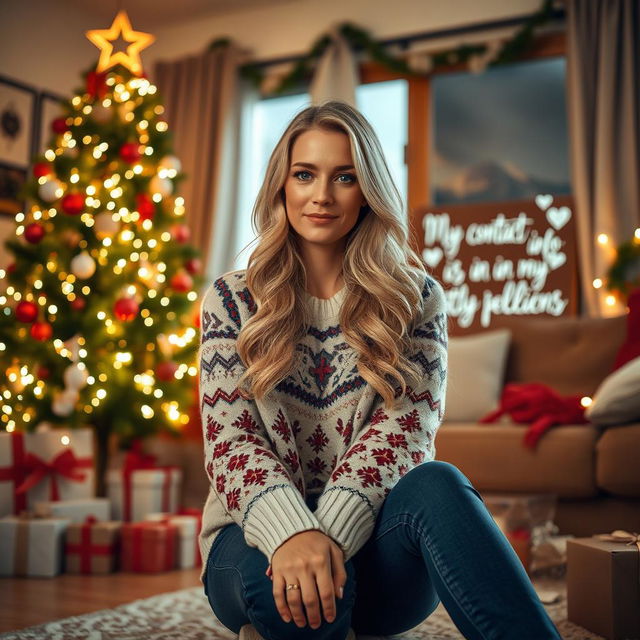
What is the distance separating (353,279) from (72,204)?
85.9 inches

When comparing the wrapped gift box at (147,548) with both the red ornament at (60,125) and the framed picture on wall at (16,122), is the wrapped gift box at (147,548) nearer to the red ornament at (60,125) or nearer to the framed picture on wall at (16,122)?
the red ornament at (60,125)

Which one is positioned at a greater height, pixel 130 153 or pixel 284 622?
pixel 130 153

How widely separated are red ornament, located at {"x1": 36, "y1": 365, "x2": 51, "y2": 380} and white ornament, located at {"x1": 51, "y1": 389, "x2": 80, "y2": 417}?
0.42ft

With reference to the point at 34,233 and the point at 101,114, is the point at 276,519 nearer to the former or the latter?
the point at 34,233

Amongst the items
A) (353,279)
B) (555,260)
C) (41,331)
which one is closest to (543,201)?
(555,260)

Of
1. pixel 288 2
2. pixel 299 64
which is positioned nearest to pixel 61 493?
pixel 299 64

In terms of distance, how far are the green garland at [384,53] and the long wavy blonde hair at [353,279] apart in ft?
9.84

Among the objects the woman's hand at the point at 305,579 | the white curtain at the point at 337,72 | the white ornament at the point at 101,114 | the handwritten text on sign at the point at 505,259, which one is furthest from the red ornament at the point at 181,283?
the woman's hand at the point at 305,579

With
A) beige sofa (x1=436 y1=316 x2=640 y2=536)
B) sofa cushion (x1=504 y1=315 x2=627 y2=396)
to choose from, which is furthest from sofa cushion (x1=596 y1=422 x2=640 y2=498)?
sofa cushion (x1=504 y1=315 x2=627 y2=396)

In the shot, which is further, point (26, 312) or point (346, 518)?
point (26, 312)

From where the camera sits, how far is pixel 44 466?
3029mm

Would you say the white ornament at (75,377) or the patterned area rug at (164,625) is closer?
the patterned area rug at (164,625)

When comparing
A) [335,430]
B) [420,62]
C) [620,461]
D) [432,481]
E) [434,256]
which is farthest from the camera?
[420,62]

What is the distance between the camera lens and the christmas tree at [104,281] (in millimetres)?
3418
